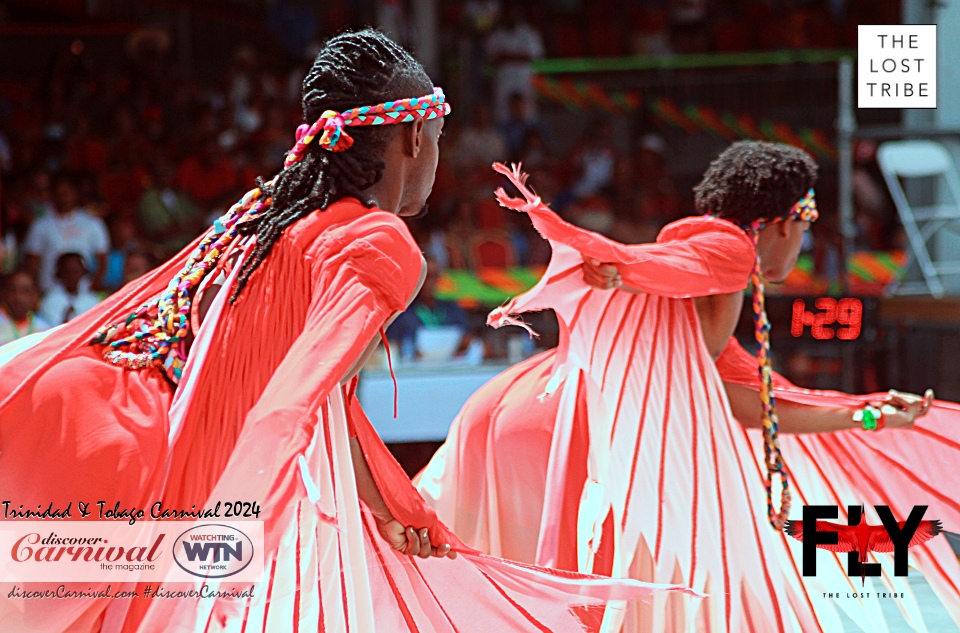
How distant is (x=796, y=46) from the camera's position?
34.1ft

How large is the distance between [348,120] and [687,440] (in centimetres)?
149

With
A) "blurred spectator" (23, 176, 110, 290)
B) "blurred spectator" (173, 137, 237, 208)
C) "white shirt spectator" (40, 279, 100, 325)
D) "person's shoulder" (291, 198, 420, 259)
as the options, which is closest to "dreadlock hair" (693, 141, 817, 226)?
"person's shoulder" (291, 198, 420, 259)

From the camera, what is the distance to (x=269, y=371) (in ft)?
6.63

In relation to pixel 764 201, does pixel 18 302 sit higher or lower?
lower

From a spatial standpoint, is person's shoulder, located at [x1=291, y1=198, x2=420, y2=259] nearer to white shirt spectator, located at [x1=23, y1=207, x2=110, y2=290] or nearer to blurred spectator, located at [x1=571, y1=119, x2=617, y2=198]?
white shirt spectator, located at [x1=23, y1=207, x2=110, y2=290]

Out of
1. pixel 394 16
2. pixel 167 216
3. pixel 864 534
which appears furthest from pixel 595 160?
pixel 864 534

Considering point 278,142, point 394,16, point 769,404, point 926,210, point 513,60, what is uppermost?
point 394,16

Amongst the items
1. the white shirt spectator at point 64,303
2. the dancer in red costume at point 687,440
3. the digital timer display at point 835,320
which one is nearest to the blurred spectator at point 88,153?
the white shirt spectator at point 64,303

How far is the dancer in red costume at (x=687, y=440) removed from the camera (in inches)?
123

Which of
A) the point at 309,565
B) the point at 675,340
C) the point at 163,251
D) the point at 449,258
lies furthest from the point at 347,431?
the point at 449,258

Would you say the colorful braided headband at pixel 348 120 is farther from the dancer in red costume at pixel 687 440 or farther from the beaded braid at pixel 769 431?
the beaded braid at pixel 769 431

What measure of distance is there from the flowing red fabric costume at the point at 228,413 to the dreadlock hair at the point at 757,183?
1634 millimetres

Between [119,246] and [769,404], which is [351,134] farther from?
[119,246]

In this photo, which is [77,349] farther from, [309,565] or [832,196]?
[832,196]
